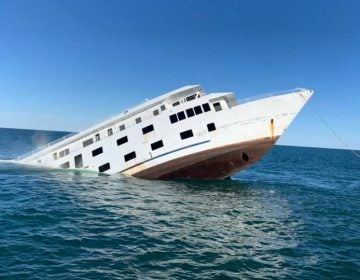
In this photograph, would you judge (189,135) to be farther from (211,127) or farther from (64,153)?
(64,153)

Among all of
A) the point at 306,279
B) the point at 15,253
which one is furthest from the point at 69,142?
the point at 306,279

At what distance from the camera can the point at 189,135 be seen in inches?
1208

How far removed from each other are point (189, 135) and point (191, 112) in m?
2.22

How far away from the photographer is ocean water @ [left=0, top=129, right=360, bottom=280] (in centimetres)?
1282

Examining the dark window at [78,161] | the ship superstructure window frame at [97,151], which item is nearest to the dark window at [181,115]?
the ship superstructure window frame at [97,151]

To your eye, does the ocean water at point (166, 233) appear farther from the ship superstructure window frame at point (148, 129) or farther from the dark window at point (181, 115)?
the dark window at point (181, 115)

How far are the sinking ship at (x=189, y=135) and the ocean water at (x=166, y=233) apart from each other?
303 centimetres

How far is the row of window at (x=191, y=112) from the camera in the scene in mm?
31062

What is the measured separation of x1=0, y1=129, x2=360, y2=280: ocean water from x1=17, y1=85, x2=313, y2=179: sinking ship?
3.03 m

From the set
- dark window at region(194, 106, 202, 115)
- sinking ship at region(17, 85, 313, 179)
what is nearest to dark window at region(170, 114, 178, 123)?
sinking ship at region(17, 85, 313, 179)

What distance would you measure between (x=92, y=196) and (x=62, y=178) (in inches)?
299

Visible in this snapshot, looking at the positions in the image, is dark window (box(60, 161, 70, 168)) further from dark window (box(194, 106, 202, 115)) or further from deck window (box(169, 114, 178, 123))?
dark window (box(194, 106, 202, 115))

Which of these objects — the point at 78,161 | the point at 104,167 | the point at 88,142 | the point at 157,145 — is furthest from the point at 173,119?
the point at 78,161

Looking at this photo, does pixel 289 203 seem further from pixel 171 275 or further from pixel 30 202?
pixel 30 202
